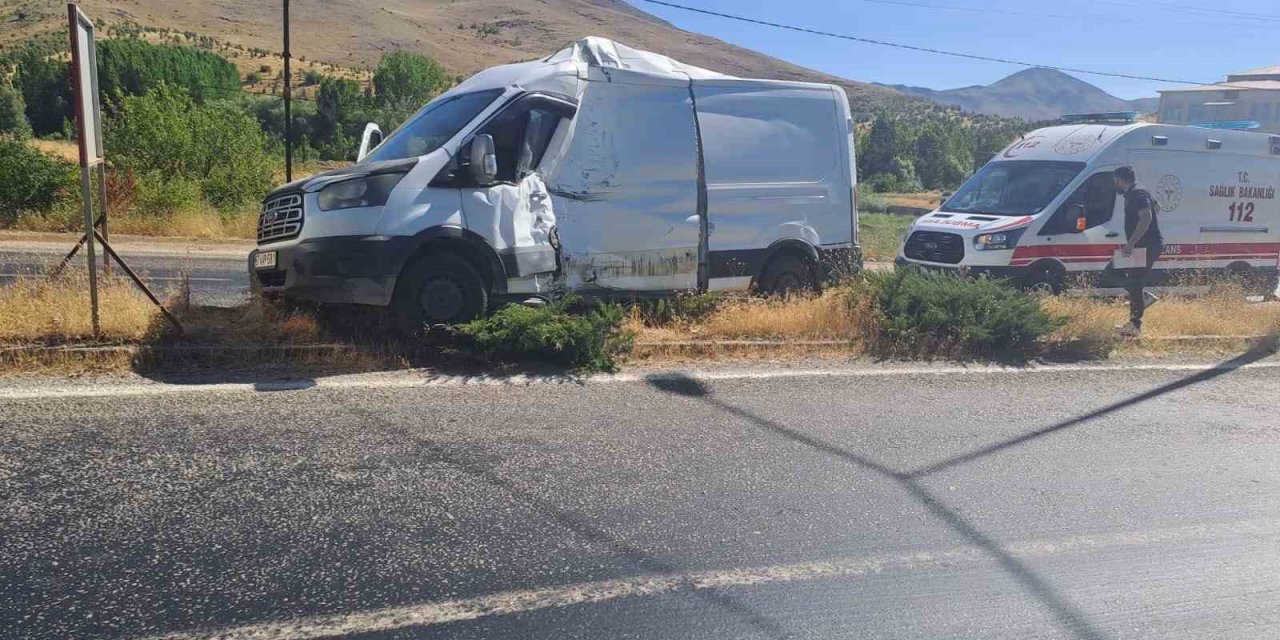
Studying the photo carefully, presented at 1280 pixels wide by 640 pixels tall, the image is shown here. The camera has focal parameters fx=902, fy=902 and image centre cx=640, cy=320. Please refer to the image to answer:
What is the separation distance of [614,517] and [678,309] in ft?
15.5

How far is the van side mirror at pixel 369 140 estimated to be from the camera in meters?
9.00

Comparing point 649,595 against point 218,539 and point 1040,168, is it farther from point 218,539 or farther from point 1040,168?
point 1040,168

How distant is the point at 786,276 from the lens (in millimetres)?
9844

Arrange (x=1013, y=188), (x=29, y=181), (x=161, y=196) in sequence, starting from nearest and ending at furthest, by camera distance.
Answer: (x=1013, y=188)
(x=29, y=181)
(x=161, y=196)

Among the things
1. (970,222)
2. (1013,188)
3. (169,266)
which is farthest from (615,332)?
(169,266)

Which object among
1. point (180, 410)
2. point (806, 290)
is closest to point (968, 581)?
point (180, 410)

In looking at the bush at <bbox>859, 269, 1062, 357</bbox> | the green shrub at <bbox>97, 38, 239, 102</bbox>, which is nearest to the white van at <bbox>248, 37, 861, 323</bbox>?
the bush at <bbox>859, 269, 1062, 357</bbox>

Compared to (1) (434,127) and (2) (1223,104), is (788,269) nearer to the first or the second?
(1) (434,127)

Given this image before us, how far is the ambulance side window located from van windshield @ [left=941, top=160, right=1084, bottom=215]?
199mm

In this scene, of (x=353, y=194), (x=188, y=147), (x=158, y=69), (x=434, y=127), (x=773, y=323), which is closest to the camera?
(x=353, y=194)

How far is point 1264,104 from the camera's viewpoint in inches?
1657

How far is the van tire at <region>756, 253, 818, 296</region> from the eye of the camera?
9742mm

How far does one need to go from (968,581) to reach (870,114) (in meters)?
79.8

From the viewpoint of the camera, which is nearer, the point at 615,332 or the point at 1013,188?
the point at 615,332
